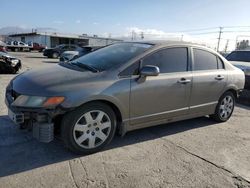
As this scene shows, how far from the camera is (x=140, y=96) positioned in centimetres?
400

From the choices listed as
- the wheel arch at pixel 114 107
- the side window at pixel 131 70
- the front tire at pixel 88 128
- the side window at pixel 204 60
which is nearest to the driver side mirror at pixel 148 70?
the side window at pixel 131 70

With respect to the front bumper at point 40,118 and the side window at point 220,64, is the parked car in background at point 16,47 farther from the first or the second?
the front bumper at point 40,118

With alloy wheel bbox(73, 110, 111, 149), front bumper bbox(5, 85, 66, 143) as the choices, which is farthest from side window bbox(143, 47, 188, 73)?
front bumper bbox(5, 85, 66, 143)

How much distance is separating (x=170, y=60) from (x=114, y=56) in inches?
38.6

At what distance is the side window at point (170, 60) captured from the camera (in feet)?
14.0

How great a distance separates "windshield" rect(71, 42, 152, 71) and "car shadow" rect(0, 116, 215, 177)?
4.16ft

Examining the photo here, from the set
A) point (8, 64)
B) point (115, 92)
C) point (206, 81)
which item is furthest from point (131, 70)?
point (8, 64)

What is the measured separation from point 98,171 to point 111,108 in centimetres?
95

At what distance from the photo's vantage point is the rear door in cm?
481

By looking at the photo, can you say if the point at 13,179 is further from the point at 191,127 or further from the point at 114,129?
the point at 191,127

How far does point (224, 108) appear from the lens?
557cm

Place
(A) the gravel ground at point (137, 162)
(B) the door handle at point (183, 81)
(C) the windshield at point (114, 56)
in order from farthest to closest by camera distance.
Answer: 1. (B) the door handle at point (183, 81)
2. (C) the windshield at point (114, 56)
3. (A) the gravel ground at point (137, 162)

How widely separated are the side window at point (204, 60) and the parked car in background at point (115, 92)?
0.06 feet

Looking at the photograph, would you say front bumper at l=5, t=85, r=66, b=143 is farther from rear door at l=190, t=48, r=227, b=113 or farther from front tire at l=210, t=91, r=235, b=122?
front tire at l=210, t=91, r=235, b=122
